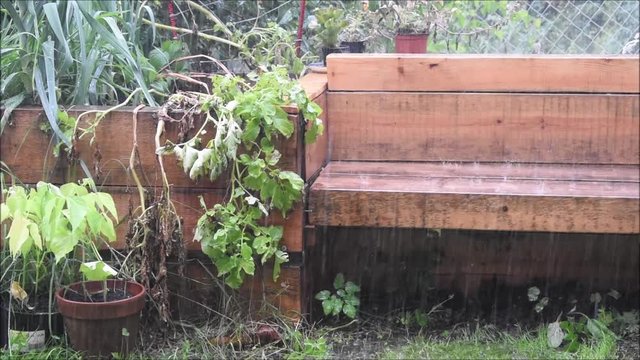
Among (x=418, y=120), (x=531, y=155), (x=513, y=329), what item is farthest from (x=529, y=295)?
(x=418, y=120)

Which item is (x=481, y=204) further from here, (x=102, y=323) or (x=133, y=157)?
(x=102, y=323)

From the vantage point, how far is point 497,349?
2.92m

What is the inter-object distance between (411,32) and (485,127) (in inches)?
26.8

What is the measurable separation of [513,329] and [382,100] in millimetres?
1037

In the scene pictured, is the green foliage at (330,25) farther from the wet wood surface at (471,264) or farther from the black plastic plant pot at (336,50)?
the wet wood surface at (471,264)

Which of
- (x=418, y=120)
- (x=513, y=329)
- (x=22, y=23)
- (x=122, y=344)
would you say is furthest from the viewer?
(x=418, y=120)

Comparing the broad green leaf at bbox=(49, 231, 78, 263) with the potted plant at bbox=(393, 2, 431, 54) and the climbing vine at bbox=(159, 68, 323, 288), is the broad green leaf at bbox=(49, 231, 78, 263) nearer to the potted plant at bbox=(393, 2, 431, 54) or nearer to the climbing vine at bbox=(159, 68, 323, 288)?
the climbing vine at bbox=(159, 68, 323, 288)

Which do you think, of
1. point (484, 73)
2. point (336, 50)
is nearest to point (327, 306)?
point (484, 73)

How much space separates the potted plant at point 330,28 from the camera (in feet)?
12.2

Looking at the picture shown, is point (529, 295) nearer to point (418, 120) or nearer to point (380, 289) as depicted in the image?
point (380, 289)

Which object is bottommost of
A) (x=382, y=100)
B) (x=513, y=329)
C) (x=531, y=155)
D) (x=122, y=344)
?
(x=513, y=329)

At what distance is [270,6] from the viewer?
4305 millimetres

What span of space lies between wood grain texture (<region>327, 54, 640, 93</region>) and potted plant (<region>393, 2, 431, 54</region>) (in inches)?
16.0

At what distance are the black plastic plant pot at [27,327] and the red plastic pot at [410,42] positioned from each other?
1.96 m
